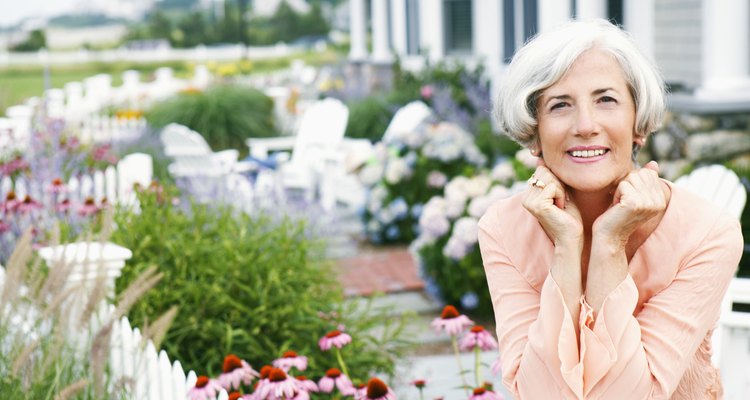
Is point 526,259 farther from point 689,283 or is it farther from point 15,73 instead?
point 15,73

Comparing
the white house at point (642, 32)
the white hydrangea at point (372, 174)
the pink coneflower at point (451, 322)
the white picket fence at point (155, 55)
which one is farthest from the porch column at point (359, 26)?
the white picket fence at point (155, 55)

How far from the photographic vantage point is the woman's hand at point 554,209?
7.02 ft

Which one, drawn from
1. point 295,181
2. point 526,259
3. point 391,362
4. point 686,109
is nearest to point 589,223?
point 526,259

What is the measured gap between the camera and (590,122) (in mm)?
2131

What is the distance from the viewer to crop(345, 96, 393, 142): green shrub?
1206cm

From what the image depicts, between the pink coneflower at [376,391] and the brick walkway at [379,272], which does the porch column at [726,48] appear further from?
the pink coneflower at [376,391]

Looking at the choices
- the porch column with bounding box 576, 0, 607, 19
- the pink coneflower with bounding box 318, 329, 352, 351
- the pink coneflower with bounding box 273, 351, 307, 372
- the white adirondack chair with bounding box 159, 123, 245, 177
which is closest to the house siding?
the porch column with bounding box 576, 0, 607, 19

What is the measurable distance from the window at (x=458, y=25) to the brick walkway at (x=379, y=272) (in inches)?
204

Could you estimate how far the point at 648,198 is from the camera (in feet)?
6.91

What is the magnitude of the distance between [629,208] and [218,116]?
34.4ft

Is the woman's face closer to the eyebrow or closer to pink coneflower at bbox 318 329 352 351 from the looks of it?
the eyebrow

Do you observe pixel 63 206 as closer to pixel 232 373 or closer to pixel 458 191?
pixel 232 373

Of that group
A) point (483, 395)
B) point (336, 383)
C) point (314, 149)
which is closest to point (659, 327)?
point (483, 395)

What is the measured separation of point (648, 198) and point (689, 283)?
195 millimetres
